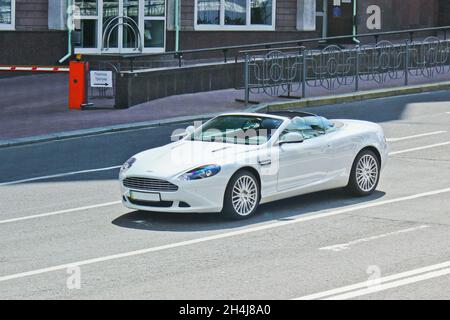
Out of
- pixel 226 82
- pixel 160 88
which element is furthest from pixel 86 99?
pixel 226 82

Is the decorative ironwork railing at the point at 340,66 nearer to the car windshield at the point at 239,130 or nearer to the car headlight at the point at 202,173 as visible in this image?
the car windshield at the point at 239,130

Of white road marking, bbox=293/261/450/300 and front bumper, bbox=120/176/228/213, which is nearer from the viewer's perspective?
white road marking, bbox=293/261/450/300

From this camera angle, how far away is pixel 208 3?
1508 inches

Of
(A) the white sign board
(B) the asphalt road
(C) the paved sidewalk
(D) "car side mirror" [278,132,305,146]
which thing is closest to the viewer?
(B) the asphalt road

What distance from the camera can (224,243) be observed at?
1423cm

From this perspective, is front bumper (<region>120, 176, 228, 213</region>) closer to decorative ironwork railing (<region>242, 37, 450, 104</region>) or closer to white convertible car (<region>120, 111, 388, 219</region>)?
white convertible car (<region>120, 111, 388, 219</region>)

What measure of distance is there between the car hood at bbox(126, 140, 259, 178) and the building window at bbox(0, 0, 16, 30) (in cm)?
2000

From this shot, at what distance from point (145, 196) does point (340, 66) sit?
1693 centimetres

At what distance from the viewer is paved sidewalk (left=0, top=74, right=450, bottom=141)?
1027 inches

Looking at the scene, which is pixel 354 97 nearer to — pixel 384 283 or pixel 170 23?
pixel 170 23

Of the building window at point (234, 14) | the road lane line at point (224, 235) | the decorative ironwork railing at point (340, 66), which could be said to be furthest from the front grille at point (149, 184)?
the building window at point (234, 14)

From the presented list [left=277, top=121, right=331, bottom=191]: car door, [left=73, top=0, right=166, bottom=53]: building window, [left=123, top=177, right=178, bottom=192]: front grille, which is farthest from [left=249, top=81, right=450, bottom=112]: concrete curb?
[left=123, top=177, right=178, bottom=192]: front grille
